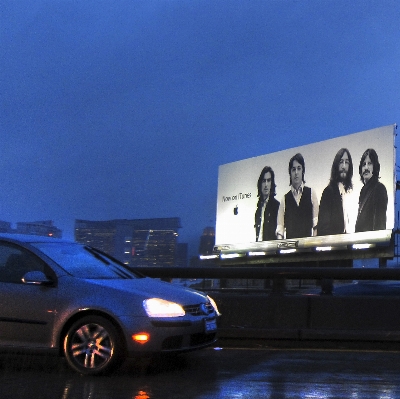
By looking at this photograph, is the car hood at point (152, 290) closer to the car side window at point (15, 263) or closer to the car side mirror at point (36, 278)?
the car side mirror at point (36, 278)

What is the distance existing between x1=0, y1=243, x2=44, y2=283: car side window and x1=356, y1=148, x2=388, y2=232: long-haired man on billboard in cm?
3448

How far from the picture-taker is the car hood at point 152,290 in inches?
312

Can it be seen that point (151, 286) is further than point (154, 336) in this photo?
Yes

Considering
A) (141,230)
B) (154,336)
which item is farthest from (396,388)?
(141,230)

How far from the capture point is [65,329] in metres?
7.95

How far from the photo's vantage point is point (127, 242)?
1481 centimetres

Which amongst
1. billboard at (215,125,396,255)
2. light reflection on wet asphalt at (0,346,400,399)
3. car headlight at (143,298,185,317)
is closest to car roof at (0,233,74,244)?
light reflection on wet asphalt at (0,346,400,399)

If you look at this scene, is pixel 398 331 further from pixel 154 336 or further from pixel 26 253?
pixel 26 253

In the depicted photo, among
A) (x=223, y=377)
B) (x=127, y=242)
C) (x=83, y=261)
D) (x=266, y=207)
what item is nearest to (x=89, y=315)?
(x=83, y=261)

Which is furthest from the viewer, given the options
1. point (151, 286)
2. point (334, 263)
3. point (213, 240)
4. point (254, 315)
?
point (213, 240)

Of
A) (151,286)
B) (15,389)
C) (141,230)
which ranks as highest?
(141,230)

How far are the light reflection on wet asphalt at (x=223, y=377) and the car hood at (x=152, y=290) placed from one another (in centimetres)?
77

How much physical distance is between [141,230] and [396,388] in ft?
38.8

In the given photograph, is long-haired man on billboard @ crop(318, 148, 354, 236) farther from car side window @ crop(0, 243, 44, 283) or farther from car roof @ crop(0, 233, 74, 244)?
car side window @ crop(0, 243, 44, 283)
